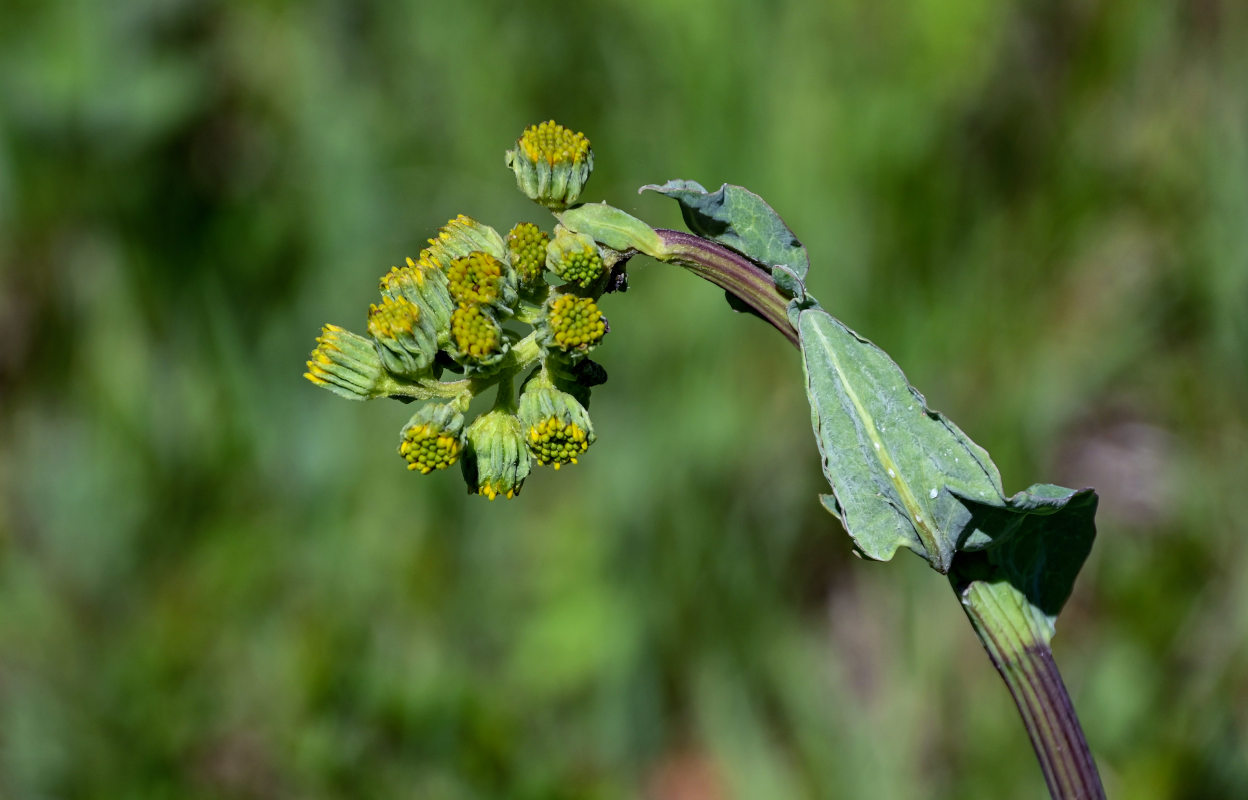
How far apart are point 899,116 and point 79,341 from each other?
401 cm

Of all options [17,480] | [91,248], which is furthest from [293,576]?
[91,248]

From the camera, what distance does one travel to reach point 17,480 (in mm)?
4844

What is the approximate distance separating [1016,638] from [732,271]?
81cm

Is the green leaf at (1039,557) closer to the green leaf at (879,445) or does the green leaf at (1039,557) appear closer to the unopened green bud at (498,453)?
the green leaf at (879,445)

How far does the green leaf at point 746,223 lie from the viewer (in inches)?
71.8

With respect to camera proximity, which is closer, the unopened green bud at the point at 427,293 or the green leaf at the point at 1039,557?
the green leaf at the point at 1039,557

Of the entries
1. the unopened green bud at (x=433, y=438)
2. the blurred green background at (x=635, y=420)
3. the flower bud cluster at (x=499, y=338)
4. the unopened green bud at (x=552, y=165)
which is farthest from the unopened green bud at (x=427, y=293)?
the blurred green background at (x=635, y=420)

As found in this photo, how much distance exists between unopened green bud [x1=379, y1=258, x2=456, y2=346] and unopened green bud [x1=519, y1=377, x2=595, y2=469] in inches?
8.4

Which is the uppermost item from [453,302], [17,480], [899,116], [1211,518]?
[899,116]

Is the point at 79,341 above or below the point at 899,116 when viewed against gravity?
below

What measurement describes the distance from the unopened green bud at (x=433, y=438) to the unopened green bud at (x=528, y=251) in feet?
1.02

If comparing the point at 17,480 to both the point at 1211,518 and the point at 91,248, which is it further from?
the point at 1211,518

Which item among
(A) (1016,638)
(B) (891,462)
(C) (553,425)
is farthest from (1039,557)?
(C) (553,425)

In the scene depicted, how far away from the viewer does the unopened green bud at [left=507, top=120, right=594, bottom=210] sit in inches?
75.3
